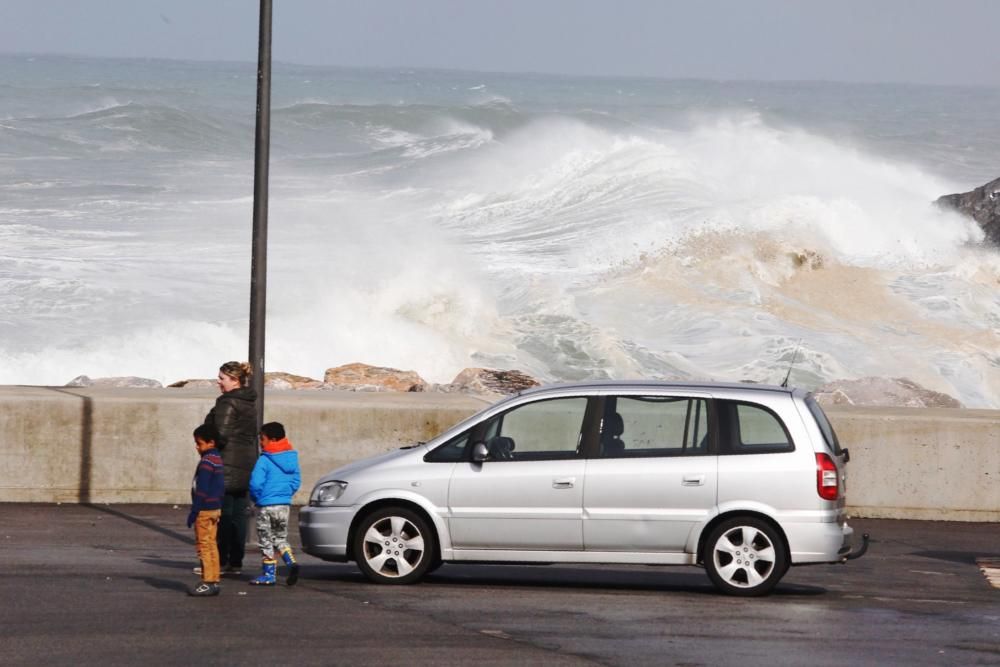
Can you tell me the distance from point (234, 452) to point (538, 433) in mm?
2100

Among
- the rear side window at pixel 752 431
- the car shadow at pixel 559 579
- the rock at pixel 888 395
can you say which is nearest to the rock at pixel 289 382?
the rock at pixel 888 395

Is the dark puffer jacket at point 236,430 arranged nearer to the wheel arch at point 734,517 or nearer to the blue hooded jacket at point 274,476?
the blue hooded jacket at point 274,476

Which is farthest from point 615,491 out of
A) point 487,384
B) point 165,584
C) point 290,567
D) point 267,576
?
point 487,384

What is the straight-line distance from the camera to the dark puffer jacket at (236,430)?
11023 mm

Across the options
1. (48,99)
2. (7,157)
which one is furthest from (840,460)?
(48,99)

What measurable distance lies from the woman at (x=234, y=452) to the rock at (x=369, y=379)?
815 cm

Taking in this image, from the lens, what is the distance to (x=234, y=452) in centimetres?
1110

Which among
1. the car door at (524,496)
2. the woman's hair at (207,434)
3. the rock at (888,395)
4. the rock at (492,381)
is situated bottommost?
the car door at (524,496)

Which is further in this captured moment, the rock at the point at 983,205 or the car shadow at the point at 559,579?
the rock at the point at 983,205

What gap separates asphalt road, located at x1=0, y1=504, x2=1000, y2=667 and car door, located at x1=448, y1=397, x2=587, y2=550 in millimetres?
357

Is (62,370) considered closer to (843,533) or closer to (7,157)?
(843,533)

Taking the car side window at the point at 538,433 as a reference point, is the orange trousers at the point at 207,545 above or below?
below

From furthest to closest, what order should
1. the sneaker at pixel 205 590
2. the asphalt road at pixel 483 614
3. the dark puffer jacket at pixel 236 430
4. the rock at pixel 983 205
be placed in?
1. the rock at pixel 983 205
2. the dark puffer jacket at pixel 236 430
3. the sneaker at pixel 205 590
4. the asphalt road at pixel 483 614

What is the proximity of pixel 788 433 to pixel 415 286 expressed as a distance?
76.1 ft
